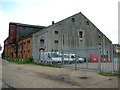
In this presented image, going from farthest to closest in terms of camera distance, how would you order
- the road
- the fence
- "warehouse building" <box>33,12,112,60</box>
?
"warehouse building" <box>33,12,112,60</box> → the fence → the road

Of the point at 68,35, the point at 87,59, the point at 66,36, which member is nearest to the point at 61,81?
the point at 87,59

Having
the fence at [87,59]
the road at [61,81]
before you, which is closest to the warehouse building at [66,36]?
the fence at [87,59]

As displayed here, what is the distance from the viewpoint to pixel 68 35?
92.4 feet

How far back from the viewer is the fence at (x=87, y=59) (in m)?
9.27

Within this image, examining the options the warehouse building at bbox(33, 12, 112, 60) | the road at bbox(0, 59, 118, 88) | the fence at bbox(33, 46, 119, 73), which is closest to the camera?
the road at bbox(0, 59, 118, 88)

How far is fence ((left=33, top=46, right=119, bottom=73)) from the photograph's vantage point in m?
9.27

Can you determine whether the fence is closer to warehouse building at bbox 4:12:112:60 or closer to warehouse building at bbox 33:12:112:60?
warehouse building at bbox 33:12:112:60

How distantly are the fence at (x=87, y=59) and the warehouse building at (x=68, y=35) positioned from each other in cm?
863

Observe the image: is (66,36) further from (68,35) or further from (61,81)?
(61,81)

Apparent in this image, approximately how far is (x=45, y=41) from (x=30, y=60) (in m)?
6.65

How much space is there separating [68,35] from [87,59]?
55.7ft

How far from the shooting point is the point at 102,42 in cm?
3250

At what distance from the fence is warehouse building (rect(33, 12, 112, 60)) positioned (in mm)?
8627

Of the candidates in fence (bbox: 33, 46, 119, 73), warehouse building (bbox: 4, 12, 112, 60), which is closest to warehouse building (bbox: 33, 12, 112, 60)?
warehouse building (bbox: 4, 12, 112, 60)
